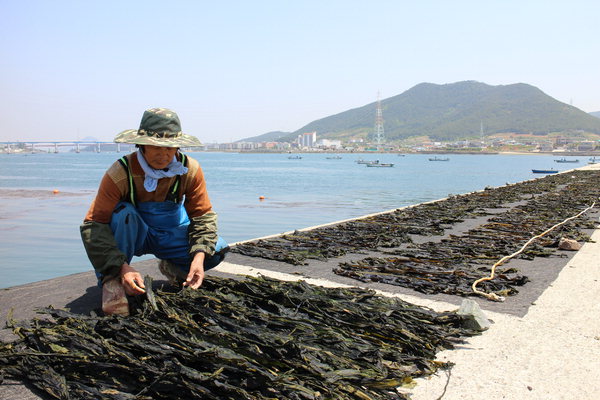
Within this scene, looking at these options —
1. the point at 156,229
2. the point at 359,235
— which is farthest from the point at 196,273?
the point at 359,235

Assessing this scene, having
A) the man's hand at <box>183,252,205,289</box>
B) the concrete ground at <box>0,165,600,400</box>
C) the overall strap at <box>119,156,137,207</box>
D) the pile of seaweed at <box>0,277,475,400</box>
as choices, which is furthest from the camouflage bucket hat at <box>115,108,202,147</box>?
the concrete ground at <box>0,165,600,400</box>

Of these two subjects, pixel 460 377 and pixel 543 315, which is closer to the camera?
pixel 460 377

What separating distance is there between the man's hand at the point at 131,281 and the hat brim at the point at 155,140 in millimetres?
756

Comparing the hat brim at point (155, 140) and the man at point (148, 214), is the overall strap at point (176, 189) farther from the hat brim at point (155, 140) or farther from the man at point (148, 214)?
the hat brim at point (155, 140)

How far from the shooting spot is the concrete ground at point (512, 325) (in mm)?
2236

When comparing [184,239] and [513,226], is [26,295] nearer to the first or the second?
[184,239]

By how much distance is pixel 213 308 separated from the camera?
294cm

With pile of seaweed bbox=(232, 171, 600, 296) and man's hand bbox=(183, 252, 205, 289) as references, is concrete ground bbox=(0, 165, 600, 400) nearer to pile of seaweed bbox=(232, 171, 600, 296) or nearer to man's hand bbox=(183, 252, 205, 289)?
pile of seaweed bbox=(232, 171, 600, 296)

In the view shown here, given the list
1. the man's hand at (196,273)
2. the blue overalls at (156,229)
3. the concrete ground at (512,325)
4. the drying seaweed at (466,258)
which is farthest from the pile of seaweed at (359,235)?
the man's hand at (196,273)

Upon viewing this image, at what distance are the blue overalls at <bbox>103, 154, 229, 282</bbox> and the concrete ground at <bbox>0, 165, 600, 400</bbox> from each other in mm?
497

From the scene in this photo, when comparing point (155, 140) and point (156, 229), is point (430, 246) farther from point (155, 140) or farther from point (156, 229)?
point (155, 140)

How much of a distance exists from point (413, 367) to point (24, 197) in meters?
22.8

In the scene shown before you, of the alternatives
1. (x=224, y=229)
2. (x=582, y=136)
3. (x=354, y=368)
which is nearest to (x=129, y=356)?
(x=354, y=368)

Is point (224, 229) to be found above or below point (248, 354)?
below
